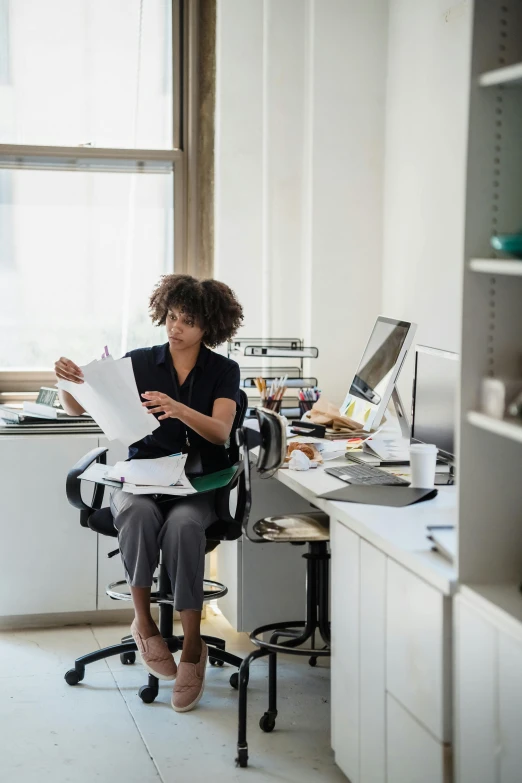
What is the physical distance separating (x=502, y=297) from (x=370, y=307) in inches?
84.0

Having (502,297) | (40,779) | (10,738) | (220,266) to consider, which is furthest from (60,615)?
(502,297)

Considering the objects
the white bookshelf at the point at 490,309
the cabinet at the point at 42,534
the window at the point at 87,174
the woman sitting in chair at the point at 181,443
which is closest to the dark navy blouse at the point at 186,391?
the woman sitting in chair at the point at 181,443

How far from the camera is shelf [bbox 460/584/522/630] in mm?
1736

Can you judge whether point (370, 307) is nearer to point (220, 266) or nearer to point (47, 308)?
point (220, 266)

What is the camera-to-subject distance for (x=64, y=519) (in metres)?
3.63

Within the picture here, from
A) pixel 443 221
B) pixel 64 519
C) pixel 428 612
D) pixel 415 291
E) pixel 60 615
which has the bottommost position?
pixel 60 615

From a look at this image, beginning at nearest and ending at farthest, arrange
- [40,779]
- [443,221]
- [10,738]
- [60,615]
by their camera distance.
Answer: [40,779]
[10,738]
[443,221]
[60,615]

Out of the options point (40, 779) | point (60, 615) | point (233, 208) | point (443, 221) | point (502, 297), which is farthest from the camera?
point (233, 208)

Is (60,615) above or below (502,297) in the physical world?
below

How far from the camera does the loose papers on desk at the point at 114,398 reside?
286cm

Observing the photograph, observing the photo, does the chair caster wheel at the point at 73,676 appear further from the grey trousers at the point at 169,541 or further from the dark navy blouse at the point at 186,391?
the dark navy blouse at the point at 186,391

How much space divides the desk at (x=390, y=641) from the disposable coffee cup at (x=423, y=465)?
0.05 meters

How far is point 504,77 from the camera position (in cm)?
176

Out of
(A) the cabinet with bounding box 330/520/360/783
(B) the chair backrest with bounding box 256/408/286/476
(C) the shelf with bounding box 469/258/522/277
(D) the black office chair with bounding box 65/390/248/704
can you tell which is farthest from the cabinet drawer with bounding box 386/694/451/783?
(D) the black office chair with bounding box 65/390/248/704
